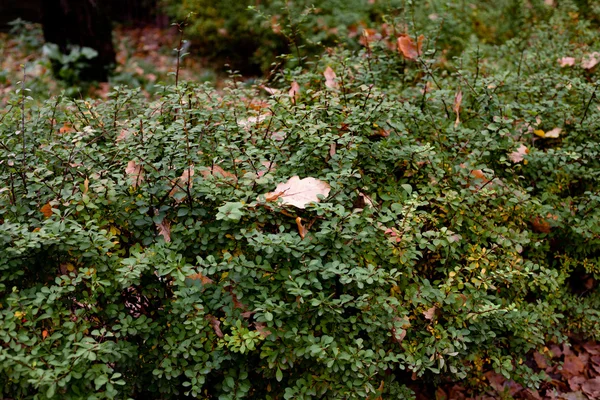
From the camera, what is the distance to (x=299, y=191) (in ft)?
8.27

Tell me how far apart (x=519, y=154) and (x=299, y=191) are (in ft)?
4.80

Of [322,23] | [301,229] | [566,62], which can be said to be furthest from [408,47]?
[322,23]

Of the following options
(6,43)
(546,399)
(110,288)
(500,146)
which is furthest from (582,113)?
(6,43)

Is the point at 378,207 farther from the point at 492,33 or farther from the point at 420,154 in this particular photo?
the point at 492,33

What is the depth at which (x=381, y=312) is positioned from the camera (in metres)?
2.46

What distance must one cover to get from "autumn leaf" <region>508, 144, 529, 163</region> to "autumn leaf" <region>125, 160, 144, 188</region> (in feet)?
6.35

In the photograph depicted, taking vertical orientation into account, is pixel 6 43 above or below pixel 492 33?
below

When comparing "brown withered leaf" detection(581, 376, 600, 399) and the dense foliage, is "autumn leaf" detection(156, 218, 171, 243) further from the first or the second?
"brown withered leaf" detection(581, 376, 600, 399)

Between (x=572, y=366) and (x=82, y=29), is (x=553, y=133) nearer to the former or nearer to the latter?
(x=572, y=366)

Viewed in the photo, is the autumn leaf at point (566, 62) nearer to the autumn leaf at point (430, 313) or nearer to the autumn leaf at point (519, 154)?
the autumn leaf at point (519, 154)

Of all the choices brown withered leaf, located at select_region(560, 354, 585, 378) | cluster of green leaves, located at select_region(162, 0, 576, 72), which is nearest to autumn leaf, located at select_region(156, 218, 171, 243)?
brown withered leaf, located at select_region(560, 354, 585, 378)

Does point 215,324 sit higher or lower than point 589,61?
lower

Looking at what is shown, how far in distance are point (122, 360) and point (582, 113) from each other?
9.84ft

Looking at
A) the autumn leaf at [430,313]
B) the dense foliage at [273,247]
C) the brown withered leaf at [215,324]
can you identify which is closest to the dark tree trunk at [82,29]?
the dense foliage at [273,247]
